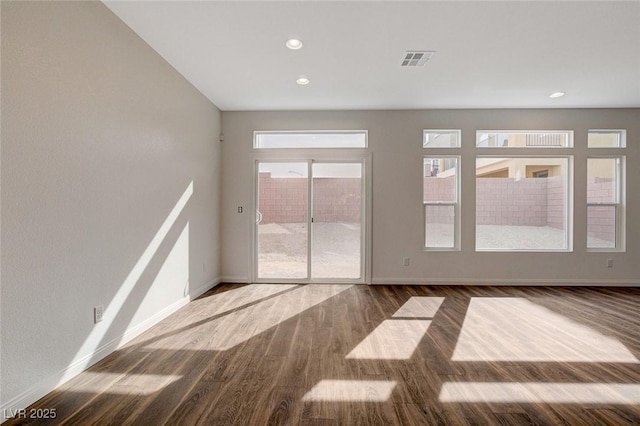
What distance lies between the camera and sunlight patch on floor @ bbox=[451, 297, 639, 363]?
235 centimetres

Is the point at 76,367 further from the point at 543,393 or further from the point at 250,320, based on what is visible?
the point at 543,393

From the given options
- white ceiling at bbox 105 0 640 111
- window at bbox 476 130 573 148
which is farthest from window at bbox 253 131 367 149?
window at bbox 476 130 573 148

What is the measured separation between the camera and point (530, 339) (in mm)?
2668

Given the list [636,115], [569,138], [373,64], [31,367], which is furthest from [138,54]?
[636,115]

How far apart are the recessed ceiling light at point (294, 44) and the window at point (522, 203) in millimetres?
3411

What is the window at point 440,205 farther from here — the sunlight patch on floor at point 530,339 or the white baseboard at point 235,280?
the white baseboard at point 235,280

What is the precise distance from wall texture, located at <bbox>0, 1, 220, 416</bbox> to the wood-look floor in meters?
0.33

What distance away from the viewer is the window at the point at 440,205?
4.66 metres

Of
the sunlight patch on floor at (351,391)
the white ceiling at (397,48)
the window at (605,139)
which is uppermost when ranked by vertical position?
the white ceiling at (397,48)

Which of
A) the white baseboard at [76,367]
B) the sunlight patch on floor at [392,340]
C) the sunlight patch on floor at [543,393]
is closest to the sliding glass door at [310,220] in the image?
the sunlight patch on floor at [392,340]

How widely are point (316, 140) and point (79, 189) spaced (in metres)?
3.28

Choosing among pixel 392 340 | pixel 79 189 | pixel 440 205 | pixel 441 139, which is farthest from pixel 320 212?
pixel 79 189

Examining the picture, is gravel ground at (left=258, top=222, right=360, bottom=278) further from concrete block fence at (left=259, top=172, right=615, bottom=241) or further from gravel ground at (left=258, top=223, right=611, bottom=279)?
concrete block fence at (left=259, top=172, right=615, bottom=241)

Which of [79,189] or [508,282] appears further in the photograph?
[508,282]
